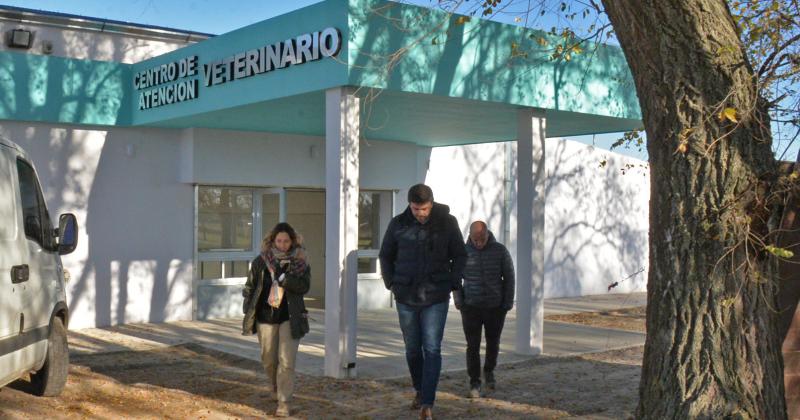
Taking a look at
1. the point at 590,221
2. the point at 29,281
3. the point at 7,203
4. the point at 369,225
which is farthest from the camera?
the point at 590,221

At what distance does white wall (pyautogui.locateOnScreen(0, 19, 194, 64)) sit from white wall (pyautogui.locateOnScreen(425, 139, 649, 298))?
5.51 m

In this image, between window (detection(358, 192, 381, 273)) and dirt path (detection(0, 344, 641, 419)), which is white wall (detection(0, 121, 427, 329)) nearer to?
window (detection(358, 192, 381, 273))

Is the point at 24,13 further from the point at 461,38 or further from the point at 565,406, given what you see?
the point at 565,406

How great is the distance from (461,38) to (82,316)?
23.0 ft

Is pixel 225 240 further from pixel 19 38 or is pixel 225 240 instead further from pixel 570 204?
pixel 570 204

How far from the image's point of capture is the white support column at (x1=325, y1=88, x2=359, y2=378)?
9.51 metres

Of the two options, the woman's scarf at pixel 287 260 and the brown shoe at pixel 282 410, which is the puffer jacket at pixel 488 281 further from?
the brown shoe at pixel 282 410

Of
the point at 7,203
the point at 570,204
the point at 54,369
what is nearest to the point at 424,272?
the point at 7,203

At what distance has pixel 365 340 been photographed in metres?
12.3

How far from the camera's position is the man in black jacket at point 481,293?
8406 mm

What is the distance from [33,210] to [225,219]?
24.1 feet

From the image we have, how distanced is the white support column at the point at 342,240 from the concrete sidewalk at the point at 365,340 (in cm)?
39

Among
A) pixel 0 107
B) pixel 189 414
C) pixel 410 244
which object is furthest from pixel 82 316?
pixel 410 244

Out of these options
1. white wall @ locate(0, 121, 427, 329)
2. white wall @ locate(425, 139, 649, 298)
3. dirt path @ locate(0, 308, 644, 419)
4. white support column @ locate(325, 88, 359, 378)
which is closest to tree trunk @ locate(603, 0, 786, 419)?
dirt path @ locate(0, 308, 644, 419)
